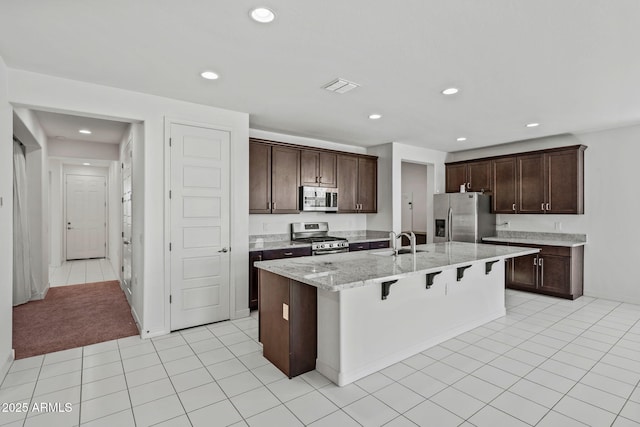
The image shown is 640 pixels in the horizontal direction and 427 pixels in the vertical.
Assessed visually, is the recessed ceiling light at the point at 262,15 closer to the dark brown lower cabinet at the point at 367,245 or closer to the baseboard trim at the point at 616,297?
the dark brown lower cabinet at the point at 367,245

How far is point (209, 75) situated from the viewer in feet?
9.71

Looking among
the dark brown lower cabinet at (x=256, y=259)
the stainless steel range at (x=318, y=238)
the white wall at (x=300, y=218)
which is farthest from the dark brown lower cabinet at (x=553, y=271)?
the dark brown lower cabinet at (x=256, y=259)

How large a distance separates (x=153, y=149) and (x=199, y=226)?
96 cm

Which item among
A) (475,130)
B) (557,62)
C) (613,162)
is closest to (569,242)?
(613,162)

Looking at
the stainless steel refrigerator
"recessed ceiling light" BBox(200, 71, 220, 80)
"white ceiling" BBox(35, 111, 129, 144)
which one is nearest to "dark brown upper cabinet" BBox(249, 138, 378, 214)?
the stainless steel refrigerator

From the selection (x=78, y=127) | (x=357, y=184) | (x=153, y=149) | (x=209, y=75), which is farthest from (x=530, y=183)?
(x=78, y=127)

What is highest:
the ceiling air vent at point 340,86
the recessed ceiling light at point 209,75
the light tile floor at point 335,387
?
the recessed ceiling light at point 209,75

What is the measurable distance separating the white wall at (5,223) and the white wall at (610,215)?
7012 mm

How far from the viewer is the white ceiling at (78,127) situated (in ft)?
14.5

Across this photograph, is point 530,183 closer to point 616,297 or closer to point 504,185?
point 504,185

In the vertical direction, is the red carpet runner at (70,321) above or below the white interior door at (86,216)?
below

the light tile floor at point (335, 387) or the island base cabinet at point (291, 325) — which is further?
the island base cabinet at point (291, 325)

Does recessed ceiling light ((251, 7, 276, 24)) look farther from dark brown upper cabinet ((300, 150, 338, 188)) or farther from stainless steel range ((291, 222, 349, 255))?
stainless steel range ((291, 222, 349, 255))

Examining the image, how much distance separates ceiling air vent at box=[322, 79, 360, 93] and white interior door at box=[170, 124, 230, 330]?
146 cm
